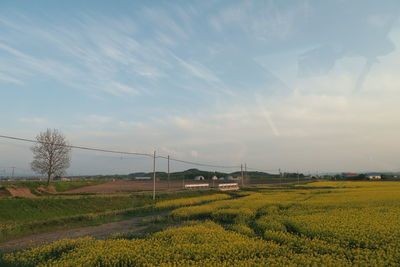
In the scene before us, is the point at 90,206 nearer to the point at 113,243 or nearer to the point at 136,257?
the point at 113,243

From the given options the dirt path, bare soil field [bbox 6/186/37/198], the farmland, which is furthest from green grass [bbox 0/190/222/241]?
bare soil field [bbox 6/186/37/198]

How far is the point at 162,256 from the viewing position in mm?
9117

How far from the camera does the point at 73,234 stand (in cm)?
1598

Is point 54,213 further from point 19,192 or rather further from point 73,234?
point 19,192

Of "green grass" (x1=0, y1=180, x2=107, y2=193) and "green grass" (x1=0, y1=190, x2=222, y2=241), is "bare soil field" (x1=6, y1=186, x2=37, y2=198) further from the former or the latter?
"green grass" (x1=0, y1=190, x2=222, y2=241)

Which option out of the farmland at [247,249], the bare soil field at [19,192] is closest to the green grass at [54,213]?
the farmland at [247,249]

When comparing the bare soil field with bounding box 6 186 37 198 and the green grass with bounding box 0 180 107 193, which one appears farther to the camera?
the green grass with bounding box 0 180 107 193

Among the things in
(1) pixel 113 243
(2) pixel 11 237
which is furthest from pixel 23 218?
(1) pixel 113 243

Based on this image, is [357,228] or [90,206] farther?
[90,206]

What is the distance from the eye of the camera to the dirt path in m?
13.5

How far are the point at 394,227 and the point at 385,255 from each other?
449 cm

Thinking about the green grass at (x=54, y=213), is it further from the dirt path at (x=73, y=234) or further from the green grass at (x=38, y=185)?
the green grass at (x=38, y=185)

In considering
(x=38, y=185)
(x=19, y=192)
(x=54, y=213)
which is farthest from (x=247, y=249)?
(x=38, y=185)


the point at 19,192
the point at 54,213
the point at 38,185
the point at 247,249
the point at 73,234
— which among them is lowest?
the point at 73,234
